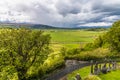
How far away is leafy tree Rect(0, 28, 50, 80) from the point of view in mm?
65306

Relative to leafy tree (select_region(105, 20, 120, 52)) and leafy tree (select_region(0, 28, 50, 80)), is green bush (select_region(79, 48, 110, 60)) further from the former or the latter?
leafy tree (select_region(0, 28, 50, 80))

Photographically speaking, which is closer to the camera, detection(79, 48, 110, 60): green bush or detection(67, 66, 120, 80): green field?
detection(67, 66, 120, 80): green field

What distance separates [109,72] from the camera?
63.9 meters

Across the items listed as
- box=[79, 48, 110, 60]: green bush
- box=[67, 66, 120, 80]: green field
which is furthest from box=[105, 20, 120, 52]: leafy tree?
box=[67, 66, 120, 80]: green field

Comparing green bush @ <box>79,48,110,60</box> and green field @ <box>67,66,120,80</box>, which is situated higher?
green field @ <box>67,66,120,80</box>

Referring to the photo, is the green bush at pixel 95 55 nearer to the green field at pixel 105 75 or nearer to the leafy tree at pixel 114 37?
the leafy tree at pixel 114 37

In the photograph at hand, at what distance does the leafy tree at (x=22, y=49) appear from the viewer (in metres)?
65.3

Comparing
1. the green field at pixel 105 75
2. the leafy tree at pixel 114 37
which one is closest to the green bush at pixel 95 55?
the leafy tree at pixel 114 37

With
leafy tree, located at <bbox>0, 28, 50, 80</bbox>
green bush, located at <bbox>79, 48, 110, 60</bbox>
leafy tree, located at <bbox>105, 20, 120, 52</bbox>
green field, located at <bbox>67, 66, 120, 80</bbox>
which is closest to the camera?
green field, located at <bbox>67, 66, 120, 80</bbox>

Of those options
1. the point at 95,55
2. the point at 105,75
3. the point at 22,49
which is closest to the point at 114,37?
the point at 95,55

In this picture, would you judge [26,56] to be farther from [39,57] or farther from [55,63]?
[55,63]

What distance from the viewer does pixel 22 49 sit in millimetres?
Result: 68625

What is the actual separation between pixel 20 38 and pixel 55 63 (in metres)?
22.4

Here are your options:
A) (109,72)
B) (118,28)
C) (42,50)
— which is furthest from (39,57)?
(118,28)
